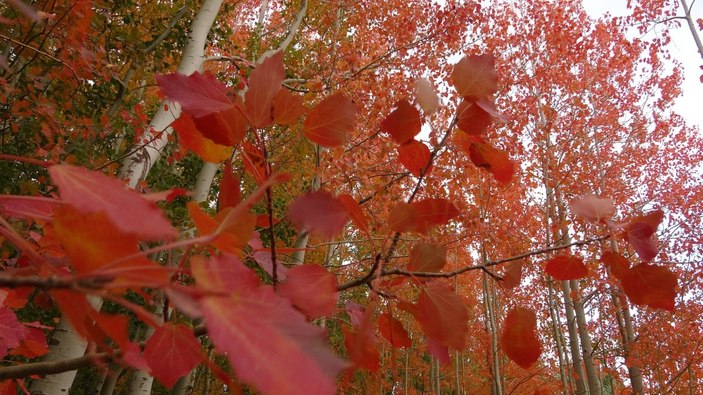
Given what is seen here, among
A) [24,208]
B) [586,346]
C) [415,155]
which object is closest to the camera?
[24,208]

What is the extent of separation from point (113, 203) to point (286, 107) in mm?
221

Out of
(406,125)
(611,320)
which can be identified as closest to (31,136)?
(406,125)

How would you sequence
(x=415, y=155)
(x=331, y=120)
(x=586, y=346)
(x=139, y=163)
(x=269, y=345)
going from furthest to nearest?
(x=586, y=346), (x=139, y=163), (x=415, y=155), (x=331, y=120), (x=269, y=345)

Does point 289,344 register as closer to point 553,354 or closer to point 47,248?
point 47,248

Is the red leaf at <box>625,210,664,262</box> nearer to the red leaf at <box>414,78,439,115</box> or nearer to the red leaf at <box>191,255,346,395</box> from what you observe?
the red leaf at <box>414,78,439,115</box>

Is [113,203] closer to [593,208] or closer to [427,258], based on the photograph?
[427,258]

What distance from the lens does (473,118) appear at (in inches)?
19.8

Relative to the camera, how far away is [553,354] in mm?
11938

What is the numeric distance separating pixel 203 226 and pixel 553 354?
13727 mm

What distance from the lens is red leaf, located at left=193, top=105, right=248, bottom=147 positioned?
381 mm

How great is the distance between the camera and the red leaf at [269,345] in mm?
141

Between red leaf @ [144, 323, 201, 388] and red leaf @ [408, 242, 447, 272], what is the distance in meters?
0.24

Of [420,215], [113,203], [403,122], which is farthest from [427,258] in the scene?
[113,203]

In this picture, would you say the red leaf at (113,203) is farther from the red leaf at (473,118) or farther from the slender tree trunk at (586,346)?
the slender tree trunk at (586,346)
